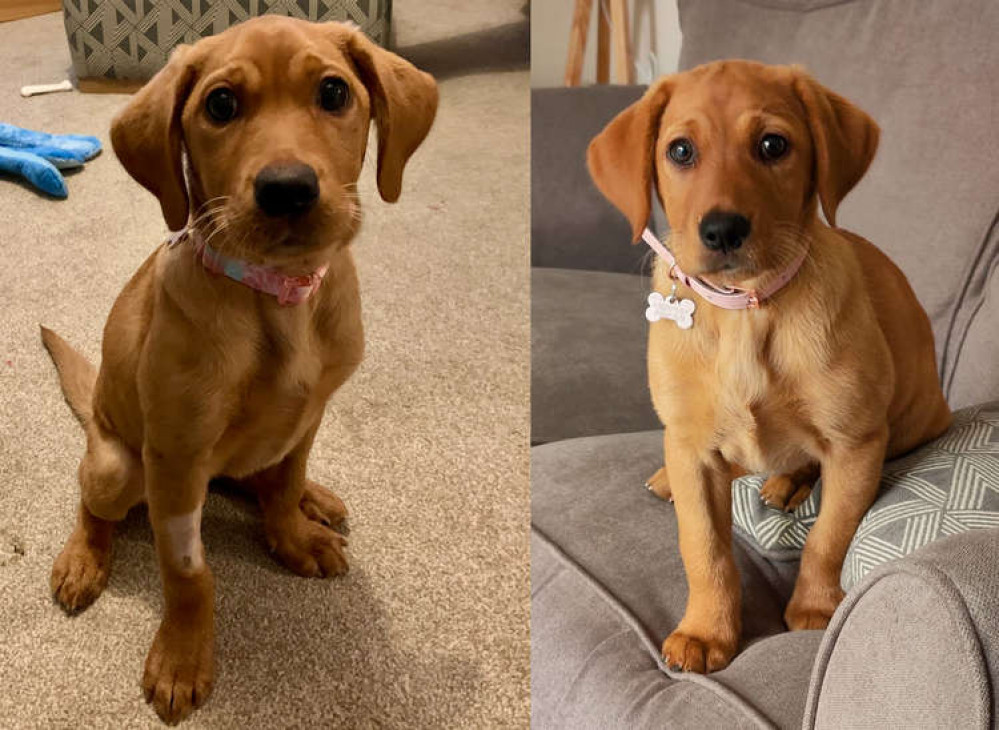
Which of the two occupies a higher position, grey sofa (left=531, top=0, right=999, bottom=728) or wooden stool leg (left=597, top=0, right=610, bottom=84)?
wooden stool leg (left=597, top=0, right=610, bottom=84)

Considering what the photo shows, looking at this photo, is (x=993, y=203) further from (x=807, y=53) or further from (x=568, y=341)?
(x=568, y=341)

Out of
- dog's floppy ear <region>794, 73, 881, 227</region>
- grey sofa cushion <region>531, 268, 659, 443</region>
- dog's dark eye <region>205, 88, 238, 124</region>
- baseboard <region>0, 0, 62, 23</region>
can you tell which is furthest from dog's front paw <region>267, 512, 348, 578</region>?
baseboard <region>0, 0, 62, 23</region>

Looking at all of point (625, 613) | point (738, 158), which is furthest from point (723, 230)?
point (625, 613)

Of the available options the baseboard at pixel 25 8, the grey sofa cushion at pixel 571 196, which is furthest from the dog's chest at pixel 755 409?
the baseboard at pixel 25 8

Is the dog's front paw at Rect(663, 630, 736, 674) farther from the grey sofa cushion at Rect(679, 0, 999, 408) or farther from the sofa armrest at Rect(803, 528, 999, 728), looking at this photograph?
the grey sofa cushion at Rect(679, 0, 999, 408)

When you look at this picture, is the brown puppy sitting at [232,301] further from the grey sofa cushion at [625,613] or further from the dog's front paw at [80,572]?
the grey sofa cushion at [625,613]
